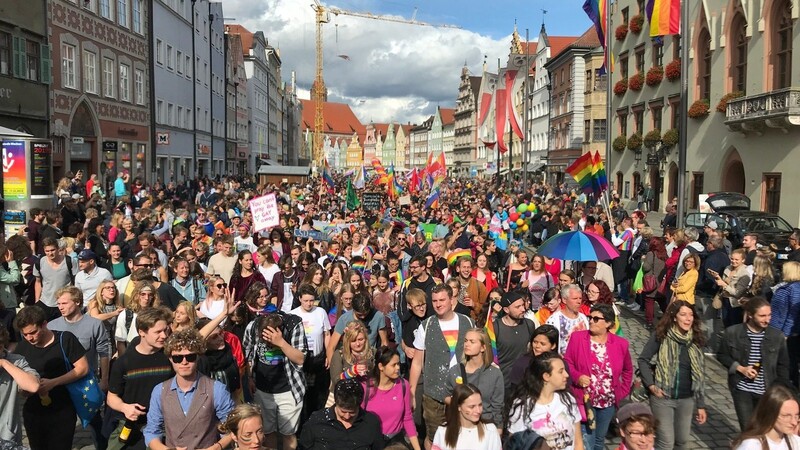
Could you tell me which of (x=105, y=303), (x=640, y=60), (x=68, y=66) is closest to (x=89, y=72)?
(x=68, y=66)

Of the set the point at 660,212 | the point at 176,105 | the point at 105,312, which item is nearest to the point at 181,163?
the point at 176,105

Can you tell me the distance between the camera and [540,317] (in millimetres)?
6883

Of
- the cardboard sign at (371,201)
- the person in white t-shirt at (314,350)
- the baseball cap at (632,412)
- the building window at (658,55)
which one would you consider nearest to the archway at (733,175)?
the building window at (658,55)

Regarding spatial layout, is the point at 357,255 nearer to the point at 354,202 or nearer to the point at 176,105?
the point at 354,202

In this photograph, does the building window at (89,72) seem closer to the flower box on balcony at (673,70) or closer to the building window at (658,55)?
the flower box on balcony at (673,70)

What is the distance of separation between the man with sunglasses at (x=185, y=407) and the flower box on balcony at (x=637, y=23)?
114ft

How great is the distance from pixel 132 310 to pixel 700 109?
90.1ft

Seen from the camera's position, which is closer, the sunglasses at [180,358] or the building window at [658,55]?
the sunglasses at [180,358]

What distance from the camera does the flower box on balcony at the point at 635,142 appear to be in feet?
116

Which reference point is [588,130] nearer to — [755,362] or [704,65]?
[704,65]

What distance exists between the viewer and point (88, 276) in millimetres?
7723

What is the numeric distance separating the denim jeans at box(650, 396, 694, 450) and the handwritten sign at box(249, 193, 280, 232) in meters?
8.81

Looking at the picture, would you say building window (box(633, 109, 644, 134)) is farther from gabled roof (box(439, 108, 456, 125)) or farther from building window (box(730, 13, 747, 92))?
gabled roof (box(439, 108, 456, 125))

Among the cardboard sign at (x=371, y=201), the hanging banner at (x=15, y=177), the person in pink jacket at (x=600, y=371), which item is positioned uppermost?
the hanging banner at (x=15, y=177)
